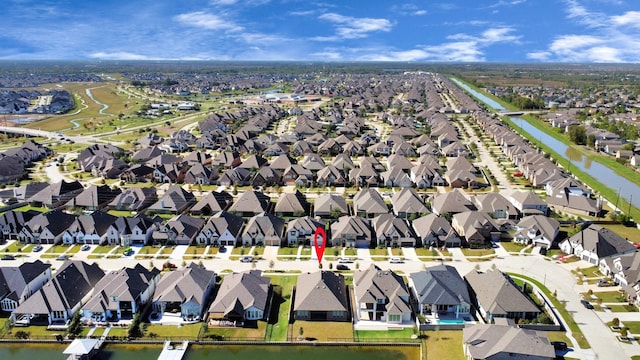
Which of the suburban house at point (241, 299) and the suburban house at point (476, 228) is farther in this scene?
the suburban house at point (476, 228)

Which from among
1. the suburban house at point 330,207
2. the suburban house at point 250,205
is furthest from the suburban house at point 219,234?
the suburban house at point 330,207

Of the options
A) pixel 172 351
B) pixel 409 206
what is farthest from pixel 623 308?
pixel 172 351

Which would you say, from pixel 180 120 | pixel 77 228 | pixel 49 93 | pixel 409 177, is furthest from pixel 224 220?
pixel 49 93

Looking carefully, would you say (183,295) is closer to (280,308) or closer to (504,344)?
(280,308)

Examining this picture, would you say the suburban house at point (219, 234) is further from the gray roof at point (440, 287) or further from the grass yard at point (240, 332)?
the gray roof at point (440, 287)

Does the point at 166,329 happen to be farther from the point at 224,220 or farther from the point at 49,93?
the point at 49,93

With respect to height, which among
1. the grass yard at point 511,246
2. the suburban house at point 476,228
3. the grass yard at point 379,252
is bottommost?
the grass yard at point 379,252
